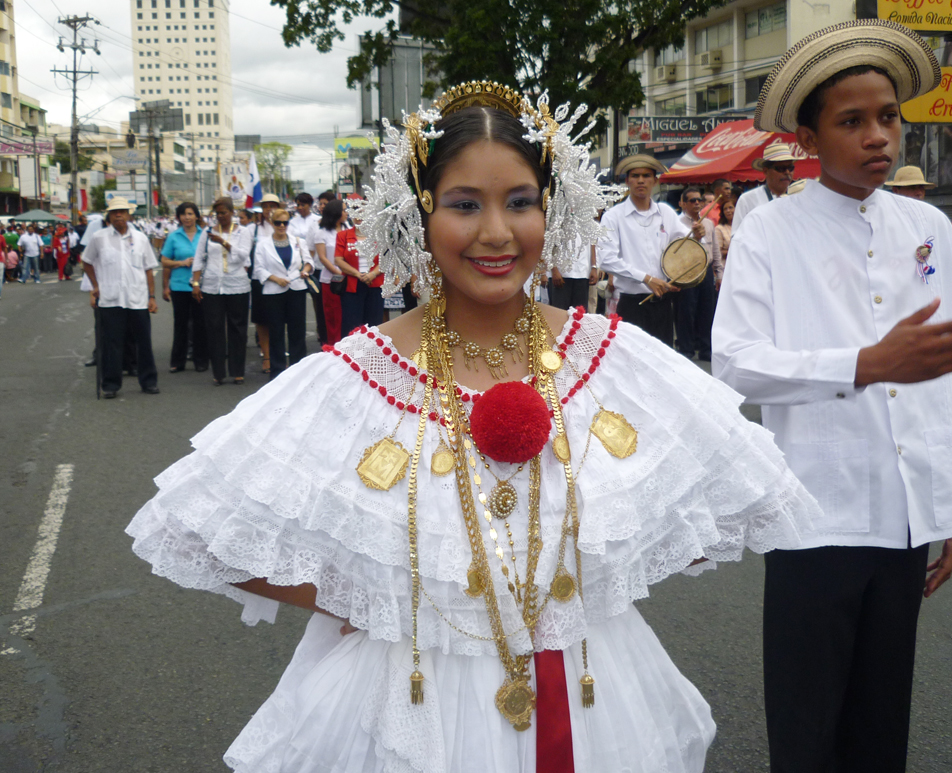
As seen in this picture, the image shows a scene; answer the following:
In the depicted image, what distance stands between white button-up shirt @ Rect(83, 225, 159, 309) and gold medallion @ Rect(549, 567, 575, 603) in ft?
28.8

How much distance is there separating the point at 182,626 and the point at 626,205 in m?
5.69

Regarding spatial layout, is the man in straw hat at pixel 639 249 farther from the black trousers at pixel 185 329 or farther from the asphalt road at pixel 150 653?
the black trousers at pixel 185 329

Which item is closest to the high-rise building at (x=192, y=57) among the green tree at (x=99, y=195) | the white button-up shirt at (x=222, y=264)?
the green tree at (x=99, y=195)

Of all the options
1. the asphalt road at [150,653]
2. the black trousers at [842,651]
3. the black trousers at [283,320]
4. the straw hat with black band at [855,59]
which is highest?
the straw hat with black band at [855,59]

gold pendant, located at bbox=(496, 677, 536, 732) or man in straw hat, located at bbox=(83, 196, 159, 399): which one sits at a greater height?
man in straw hat, located at bbox=(83, 196, 159, 399)

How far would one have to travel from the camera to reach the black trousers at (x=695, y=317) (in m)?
11.1

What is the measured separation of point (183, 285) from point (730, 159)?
36.2ft

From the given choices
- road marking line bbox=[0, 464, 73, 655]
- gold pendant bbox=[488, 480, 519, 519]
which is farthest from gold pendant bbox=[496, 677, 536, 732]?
road marking line bbox=[0, 464, 73, 655]

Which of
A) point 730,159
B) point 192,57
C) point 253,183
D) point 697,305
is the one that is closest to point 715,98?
point 730,159

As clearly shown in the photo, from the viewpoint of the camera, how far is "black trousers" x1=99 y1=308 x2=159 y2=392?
959 cm

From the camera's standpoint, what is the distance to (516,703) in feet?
5.79

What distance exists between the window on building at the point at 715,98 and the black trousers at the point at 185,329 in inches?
1327

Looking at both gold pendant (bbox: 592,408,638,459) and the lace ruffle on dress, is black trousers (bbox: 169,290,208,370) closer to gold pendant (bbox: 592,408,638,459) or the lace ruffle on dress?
the lace ruffle on dress

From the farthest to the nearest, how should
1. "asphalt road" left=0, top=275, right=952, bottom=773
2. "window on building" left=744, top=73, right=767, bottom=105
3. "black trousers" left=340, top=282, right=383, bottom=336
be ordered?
"window on building" left=744, top=73, right=767, bottom=105
"black trousers" left=340, top=282, right=383, bottom=336
"asphalt road" left=0, top=275, right=952, bottom=773
